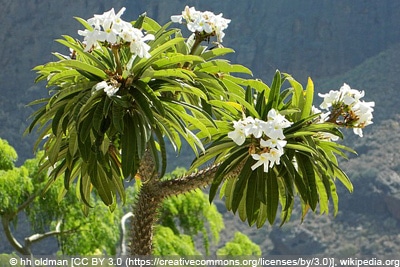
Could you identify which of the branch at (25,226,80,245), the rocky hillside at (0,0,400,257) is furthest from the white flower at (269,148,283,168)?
the rocky hillside at (0,0,400,257)

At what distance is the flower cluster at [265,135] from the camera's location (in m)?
2.38

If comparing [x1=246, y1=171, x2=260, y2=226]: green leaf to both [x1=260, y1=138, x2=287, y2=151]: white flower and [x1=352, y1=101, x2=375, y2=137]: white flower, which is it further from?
[x1=352, y1=101, x2=375, y2=137]: white flower

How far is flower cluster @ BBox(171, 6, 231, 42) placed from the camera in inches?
111

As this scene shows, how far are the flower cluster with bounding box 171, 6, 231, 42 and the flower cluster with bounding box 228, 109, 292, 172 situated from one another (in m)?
0.50

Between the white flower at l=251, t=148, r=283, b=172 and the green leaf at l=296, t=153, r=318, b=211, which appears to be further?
the green leaf at l=296, t=153, r=318, b=211

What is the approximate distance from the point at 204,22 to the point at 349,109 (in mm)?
575

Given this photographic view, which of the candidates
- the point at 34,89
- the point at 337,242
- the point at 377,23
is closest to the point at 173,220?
the point at 337,242

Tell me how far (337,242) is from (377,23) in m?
19.8

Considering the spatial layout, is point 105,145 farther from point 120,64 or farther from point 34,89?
point 34,89

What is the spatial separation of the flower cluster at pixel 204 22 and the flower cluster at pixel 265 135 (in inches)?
19.5

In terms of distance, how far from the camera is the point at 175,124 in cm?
241

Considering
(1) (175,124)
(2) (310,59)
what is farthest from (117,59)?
(2) (310,59)

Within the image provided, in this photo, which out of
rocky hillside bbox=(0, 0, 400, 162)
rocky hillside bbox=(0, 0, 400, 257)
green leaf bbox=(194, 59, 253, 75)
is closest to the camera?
green leaf bbox=(194, 59, 253, 75)

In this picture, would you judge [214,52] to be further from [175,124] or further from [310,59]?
[310,59]
